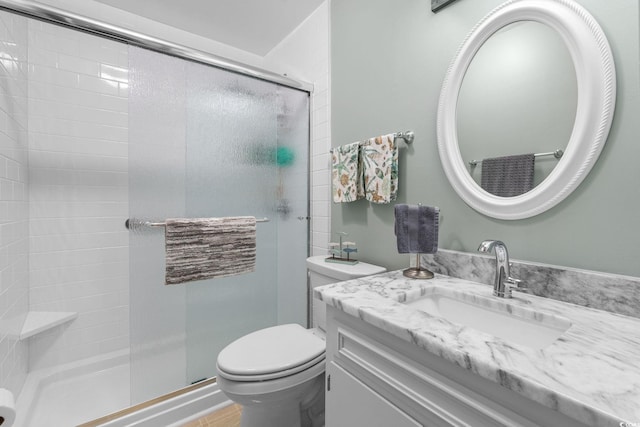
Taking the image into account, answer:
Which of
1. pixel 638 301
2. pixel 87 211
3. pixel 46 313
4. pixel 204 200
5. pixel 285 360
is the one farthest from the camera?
pixel 87 211

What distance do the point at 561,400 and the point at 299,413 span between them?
1.07m

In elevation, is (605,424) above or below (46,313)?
above

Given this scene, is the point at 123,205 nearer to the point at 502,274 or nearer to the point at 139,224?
the point at 139,224

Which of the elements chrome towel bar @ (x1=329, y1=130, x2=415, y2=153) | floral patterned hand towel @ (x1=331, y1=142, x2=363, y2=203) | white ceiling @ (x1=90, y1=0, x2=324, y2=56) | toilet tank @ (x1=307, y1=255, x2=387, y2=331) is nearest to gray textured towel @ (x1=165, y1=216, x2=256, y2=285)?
toilet tank @ (x1=307, y1=255, x2=387, y2=331)

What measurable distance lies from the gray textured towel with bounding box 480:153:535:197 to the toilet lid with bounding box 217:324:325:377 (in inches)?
36.2

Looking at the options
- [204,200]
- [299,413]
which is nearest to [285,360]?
[299,413]

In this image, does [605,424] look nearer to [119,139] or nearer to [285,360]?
[285,360]

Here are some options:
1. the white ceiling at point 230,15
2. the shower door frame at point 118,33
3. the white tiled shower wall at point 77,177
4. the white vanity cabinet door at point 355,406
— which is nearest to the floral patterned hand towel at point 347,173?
the white tiled shower wall at point 77,177

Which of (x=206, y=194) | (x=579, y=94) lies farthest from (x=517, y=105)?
(x=206, y=194)

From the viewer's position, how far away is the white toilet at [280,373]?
102 centimetres

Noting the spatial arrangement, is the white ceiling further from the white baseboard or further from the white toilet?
the white baseboard

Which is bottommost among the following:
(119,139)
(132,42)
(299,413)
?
(299,413)

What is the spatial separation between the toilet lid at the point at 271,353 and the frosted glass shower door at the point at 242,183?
1.18 feet

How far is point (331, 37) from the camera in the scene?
1690mm
